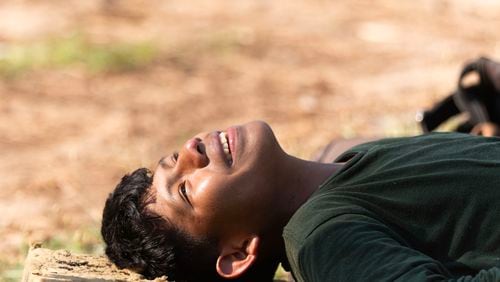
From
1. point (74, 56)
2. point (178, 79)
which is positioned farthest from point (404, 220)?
point (74, 56)

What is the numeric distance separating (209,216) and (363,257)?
0.68m

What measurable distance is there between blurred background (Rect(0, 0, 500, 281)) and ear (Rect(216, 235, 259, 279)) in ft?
3.78

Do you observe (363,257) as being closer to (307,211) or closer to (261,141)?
(307,211)

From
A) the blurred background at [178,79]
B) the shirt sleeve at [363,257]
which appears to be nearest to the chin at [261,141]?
the shirt sleeve at [363,257]

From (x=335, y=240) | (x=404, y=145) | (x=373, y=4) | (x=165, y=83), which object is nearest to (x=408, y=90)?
(x=165, y=83)

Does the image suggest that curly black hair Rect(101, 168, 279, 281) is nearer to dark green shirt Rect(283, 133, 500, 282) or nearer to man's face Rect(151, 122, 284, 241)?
man's face Rect(151, 122, 284, 241)

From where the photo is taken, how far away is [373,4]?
10102 mm

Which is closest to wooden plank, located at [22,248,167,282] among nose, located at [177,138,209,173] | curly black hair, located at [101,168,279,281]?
curly black hair, located at [101,168,279,281]

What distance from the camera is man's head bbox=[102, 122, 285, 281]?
130 inches

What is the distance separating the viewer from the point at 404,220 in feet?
10.0

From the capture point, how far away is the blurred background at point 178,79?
580 centimetres

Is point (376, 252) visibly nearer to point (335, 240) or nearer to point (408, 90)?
point (335, 240)

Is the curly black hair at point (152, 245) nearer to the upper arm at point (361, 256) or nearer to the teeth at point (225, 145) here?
the teeth at point (225, 145)

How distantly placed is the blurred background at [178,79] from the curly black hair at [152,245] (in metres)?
0.83
